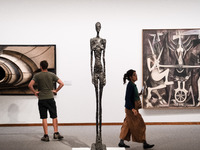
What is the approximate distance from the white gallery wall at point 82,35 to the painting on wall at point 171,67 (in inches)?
7.6

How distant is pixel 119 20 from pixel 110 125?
260cm

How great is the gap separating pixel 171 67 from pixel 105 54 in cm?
166

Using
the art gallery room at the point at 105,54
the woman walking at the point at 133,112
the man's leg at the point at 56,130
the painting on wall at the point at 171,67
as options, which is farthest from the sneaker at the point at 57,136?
the painting on wall at the point at 171,67

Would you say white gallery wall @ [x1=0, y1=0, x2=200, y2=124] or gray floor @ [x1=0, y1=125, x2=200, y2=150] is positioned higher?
white gallery wall @ [x1=0, y1=0, x2=200, y2=124]

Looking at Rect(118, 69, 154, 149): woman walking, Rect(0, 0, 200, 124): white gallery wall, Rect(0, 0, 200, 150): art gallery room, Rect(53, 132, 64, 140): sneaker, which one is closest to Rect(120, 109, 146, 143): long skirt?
Rect(118, 69, 154, 149): woman walking

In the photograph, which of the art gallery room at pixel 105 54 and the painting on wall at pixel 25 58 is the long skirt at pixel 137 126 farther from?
the painting on wall at pixel 25 58

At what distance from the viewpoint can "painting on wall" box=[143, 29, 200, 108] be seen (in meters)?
6.94

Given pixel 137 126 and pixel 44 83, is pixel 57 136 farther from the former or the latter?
pixel 137 126

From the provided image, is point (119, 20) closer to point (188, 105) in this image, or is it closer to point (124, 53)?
point (124, 53)

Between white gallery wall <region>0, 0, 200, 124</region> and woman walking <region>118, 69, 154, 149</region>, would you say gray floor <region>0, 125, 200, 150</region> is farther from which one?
white gallery wall <region>0, 0, 200, 124</region>

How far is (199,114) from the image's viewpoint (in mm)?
7105

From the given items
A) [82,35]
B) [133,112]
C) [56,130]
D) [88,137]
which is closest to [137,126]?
[133,112]

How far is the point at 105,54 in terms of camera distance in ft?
22.9

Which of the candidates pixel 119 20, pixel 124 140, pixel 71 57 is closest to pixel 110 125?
pixel 124 140
